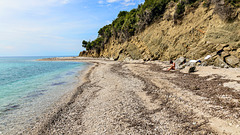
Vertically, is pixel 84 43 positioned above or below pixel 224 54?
above

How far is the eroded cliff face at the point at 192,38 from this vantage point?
18906 mm

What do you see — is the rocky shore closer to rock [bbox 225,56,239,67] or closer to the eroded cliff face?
rock [bbox 225,56,239,67]

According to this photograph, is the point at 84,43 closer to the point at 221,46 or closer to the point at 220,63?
the point at 221,46

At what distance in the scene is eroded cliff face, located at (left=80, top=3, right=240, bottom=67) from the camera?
1891 cm

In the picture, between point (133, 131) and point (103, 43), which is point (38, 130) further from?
point (103, 43)

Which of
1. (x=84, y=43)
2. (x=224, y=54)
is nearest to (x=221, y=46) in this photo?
(x=224, y=54)

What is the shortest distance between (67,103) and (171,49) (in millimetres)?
25375

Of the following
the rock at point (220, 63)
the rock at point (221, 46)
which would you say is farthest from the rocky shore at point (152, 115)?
the rock at point (221, 46)

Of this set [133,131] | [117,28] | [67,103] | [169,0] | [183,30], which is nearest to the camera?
[133,131]

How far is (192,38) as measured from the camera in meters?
24.9

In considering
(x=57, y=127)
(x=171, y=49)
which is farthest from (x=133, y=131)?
(x=171, y=49)

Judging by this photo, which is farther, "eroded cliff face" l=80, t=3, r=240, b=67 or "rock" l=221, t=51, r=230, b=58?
"eroded cliff face" l=80, t=3, r=240, b=67

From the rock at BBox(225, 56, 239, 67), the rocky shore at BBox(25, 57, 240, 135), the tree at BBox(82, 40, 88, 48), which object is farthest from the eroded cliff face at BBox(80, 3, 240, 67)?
the tree at BBox(82, 40, 88, 48)

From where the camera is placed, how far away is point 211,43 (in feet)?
68.3
